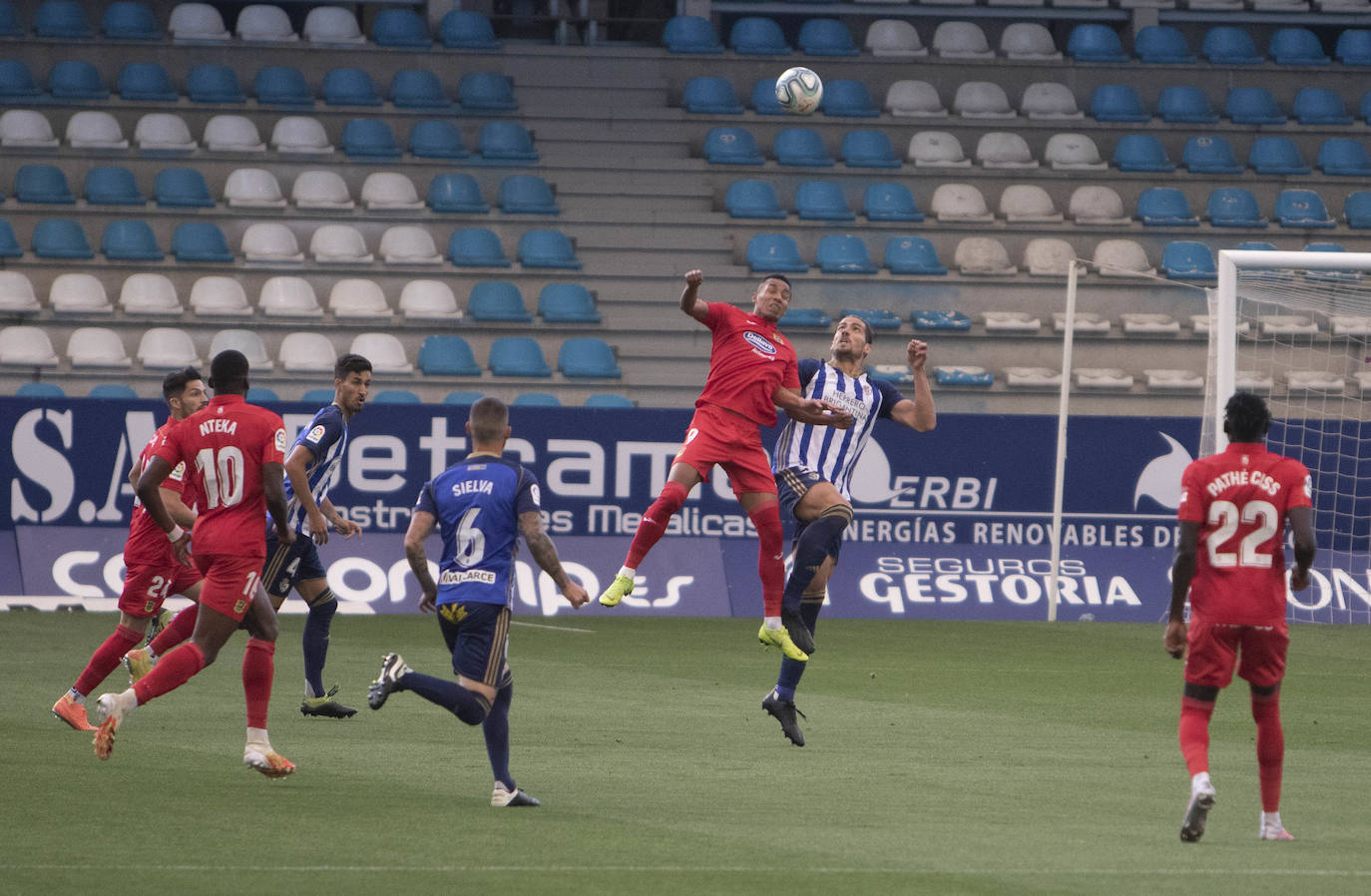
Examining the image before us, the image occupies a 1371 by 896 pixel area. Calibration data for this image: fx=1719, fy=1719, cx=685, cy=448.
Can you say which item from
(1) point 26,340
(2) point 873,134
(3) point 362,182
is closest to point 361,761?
(1) point 26,340

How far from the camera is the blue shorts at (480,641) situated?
734 cm

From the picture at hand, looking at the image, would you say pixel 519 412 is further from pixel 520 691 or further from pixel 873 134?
pixel 873 134

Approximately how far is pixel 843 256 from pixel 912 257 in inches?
36.4

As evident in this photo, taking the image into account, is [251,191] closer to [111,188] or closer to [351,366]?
[111,188]

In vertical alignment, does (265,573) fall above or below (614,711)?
above

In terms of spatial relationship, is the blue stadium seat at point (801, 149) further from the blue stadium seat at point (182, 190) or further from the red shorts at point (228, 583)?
the red shorts at point (228, 583)

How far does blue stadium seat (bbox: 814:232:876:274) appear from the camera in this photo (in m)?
22.4

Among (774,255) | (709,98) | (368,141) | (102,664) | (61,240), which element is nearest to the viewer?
(102,664)

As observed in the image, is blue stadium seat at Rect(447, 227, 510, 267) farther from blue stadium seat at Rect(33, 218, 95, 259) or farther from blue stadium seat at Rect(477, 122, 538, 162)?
blue stadium seat at Rect(33, 218, 95, 259)

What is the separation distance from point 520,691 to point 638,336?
35.2ft

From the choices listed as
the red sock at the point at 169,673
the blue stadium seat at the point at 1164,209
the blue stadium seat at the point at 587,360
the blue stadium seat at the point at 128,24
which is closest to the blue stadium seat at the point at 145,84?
the blue stadium seat at the point at 128,24

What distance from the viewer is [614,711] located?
35.4 feet

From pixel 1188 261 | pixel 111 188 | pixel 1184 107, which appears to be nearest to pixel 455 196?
pixel 111 188

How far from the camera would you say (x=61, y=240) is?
21.5 meters
